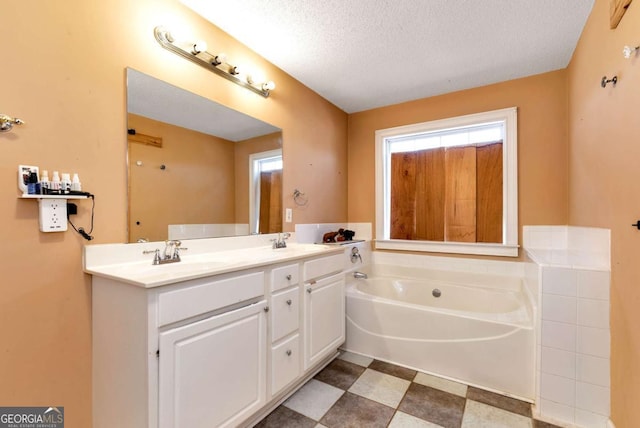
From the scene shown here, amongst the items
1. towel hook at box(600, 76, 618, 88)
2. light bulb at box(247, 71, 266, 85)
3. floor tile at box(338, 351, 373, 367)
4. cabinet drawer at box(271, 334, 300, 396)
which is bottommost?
→ floor tile at box(338, 351, 373, 367)

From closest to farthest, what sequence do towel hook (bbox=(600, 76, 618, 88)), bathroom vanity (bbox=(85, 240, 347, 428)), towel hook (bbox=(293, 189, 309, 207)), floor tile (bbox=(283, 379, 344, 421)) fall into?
bathroom vanity (bbox=(85, 240, 347, 428))
towel hook (bbox=(600, 76, 618, 88))
floor tile (bbox=(283, 379, 344, 421))
towel hook (bbox=(293, 189, 309, 207))

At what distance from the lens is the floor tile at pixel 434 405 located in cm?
155

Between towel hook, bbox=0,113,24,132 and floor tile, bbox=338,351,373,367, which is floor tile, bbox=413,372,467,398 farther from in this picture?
towel hook, bbox=0,113,24,132

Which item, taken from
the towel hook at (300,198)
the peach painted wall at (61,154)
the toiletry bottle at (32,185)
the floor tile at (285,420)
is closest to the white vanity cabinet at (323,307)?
the floor tile at (285,420)

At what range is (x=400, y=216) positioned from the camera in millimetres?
3150

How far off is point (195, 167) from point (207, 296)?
933mm

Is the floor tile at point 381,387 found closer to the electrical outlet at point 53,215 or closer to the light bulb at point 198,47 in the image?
the electrical outlet at point 53,215

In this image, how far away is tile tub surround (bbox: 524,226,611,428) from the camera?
1.47 m

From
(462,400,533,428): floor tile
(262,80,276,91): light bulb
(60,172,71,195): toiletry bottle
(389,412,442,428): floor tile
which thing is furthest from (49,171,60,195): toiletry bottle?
(462,400,533,428): floor tile

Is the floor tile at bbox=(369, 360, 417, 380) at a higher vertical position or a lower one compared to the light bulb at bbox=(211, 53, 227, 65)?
lower

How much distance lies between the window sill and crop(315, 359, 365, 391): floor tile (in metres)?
1.37

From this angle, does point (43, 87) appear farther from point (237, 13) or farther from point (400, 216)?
point (400, 216)

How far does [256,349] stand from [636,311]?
5.51 feet

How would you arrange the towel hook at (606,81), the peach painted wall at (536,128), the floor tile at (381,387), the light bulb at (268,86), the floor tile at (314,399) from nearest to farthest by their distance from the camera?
the towel hook at (606,81) → the floor tile at (314,399) → the floor tile at (381,387) → the light bulb at (268,86) → the peach painted wall at (536,128)
